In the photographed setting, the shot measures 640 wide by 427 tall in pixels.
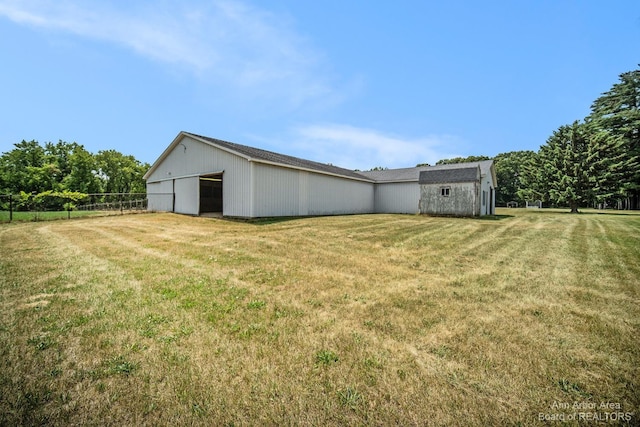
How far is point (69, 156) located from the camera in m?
35.7

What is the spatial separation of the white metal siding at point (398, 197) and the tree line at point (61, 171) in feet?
117

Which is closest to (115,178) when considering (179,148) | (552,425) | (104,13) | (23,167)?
(23,167)

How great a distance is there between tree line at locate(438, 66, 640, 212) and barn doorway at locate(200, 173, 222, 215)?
33598 millimetres

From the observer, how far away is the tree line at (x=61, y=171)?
33.4m

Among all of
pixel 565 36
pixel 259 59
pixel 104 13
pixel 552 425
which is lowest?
pixel 552 425

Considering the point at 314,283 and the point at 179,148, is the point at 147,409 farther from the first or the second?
the point at 179,148

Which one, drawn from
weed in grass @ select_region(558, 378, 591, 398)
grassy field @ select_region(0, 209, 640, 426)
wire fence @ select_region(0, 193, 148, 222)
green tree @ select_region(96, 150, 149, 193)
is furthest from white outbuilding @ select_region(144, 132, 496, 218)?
green tree @ select_region(96, 150, 149, 193)

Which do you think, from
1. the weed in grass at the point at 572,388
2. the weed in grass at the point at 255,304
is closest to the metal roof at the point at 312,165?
the weed in grass at the point at 255,304

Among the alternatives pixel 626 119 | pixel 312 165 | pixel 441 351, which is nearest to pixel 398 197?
pixel 312 165

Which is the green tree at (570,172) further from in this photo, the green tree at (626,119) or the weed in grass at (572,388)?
the weed in grass at (572,388)

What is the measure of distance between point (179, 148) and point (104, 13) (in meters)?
9.34

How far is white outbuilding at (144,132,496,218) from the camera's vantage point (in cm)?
1377

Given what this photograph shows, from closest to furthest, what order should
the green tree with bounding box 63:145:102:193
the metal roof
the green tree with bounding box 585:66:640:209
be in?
the metal roof, the green tree with bounding box 585:66:640:209, the green tree with bounding box 63:145:102:193

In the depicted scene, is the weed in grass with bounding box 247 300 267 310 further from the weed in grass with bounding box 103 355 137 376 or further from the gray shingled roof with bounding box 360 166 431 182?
the gray shingled roof with bounding box 360 166 431 182
